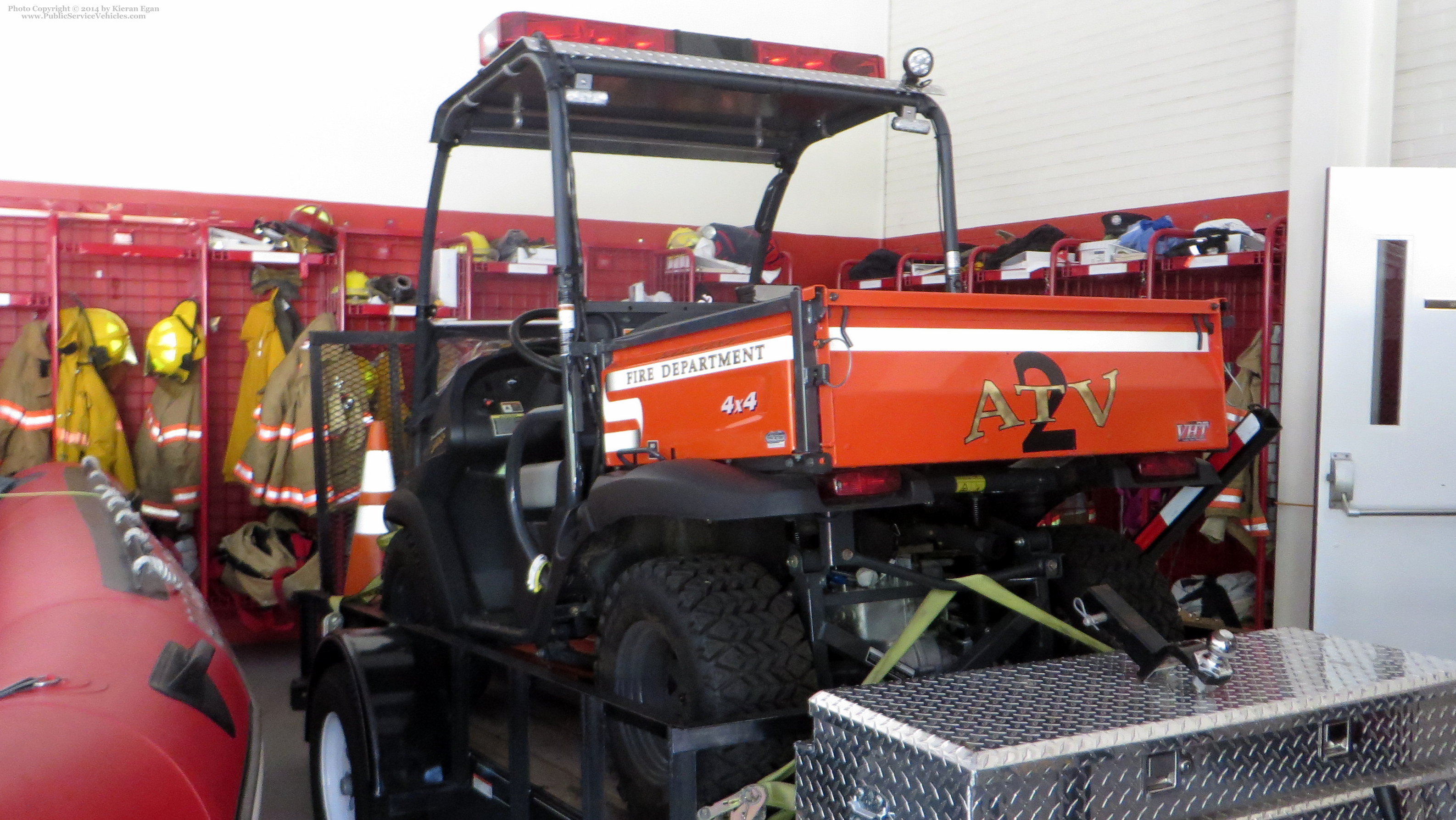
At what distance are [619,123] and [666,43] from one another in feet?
2.03

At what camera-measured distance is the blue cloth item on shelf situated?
593cm

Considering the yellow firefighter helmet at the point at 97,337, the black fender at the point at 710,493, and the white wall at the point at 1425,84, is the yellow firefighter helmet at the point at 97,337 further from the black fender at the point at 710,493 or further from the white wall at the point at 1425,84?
the white wall at the point at 1425,84

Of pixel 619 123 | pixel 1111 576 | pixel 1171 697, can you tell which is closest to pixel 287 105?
pixel 619 123

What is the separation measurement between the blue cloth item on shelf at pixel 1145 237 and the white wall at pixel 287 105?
3.03m

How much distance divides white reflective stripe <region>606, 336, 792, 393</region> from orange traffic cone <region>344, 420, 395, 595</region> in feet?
6.44

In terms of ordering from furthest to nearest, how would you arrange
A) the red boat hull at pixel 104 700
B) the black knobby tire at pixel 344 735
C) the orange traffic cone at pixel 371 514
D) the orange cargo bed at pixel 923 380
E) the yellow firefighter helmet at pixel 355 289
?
the yellow firefighter helmet at pixel 355 289 → the orange traffic cone at pixel 371 514 → the black knobby tire at pixel 344 735 → the orange cargo bed at pixel 923 380 → the red boat hull at pixel 104 700

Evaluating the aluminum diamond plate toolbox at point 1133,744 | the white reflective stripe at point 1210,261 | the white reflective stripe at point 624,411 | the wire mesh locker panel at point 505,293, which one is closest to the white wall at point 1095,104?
the white reflective stripe at point 1210,261

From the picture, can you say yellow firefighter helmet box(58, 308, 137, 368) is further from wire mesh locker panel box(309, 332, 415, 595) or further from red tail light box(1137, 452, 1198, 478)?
red tail light box(1137, 452, 1198, 478)

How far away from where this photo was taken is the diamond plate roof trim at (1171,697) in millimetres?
1618

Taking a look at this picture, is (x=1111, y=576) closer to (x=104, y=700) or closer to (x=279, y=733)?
(x=104, y=700)

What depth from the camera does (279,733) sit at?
507cm

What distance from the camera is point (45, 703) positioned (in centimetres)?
206

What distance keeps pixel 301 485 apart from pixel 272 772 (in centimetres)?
196

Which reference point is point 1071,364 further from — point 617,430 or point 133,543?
point 133,543
